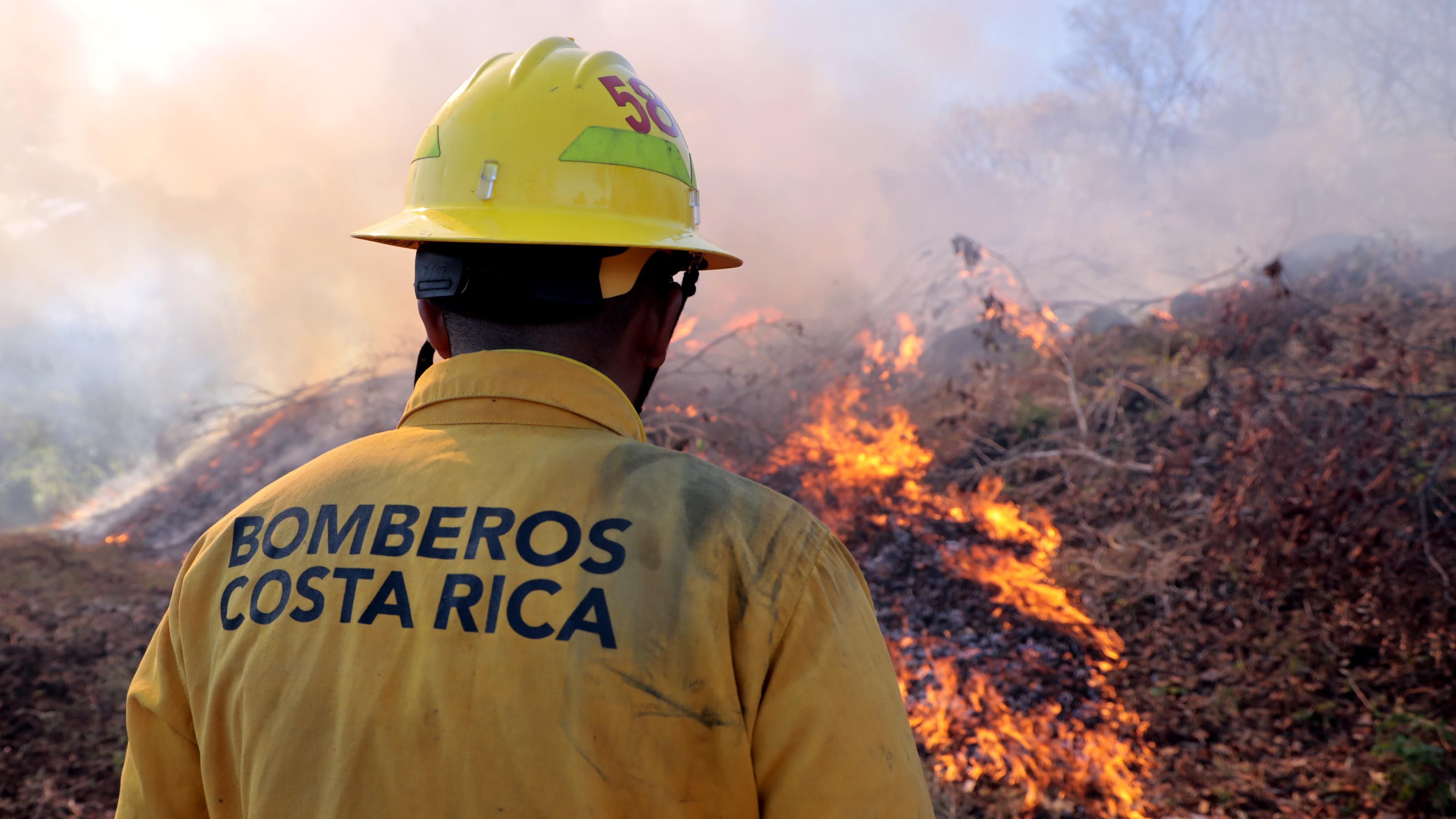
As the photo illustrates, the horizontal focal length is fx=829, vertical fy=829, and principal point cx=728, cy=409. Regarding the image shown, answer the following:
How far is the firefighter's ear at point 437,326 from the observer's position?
57.7 inches

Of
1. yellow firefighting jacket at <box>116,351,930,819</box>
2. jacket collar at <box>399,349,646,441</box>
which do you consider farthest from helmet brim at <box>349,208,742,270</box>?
yellow firefighting jacket at <box>116,351,930,819</box>

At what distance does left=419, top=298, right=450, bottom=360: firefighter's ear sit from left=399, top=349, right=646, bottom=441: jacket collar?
166 millimetres

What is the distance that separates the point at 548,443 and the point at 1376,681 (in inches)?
209

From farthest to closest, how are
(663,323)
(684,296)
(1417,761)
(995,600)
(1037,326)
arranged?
(1037,326), (995,600), (1417,761), (684,296), (663,323)

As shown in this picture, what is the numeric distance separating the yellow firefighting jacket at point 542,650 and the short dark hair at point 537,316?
180 millimetres

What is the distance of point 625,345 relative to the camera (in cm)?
145

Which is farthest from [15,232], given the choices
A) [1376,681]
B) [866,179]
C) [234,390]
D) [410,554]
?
[1376,681]

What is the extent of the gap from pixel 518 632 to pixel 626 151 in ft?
3.37

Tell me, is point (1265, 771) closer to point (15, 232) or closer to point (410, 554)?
point (410, 554)

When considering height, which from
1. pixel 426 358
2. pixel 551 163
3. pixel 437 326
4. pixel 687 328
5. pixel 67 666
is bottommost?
pixel 67 666

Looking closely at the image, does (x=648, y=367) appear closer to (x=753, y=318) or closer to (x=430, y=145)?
(x=430, y=145)

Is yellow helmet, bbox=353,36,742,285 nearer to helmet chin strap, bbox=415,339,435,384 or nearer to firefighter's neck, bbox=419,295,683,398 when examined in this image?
firefighter's neck, bbox=419,295,683,398

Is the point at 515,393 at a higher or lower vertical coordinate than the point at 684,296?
lower

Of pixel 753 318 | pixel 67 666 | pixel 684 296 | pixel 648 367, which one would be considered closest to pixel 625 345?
pixel 648 367
